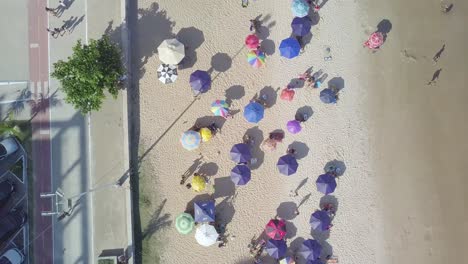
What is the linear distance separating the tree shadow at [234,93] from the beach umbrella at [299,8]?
4634 mm

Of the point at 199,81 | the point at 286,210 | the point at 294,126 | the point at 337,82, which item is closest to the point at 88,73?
the point at 199,81

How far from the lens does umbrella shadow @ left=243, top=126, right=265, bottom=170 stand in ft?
72.0

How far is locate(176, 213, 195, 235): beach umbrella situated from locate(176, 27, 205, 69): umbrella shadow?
749cm

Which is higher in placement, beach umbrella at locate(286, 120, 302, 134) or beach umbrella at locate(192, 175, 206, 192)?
beach umbrella at locate(286, 120, 302, 134)

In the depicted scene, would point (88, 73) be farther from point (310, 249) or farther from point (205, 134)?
point (310, 249)

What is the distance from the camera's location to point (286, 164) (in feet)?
69.2

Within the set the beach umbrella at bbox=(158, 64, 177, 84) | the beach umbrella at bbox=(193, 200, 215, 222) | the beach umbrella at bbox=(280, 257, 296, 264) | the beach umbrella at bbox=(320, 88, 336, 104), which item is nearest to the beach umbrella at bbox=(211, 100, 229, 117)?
the beach umbrella at bbox=(158, 64, 177, 84)

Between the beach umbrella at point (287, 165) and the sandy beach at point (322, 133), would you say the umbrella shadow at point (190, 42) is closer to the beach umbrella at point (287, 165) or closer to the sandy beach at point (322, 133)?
the sandy beach at point (322, 133)

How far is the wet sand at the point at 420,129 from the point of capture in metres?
22.4

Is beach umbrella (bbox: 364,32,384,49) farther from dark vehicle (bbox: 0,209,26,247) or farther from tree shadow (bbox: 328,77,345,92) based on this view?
dark vehicle (bbox: 0,209,26,247)

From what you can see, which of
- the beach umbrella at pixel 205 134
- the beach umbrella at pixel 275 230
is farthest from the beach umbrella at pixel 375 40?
the beach umbrella at pixel 275 230

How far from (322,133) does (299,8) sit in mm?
6416

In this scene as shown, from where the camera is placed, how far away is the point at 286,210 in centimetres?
2200

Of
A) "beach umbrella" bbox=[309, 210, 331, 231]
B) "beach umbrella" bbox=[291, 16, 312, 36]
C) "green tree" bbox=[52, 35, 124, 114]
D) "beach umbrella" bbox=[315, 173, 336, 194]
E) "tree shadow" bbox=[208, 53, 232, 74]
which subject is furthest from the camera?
"tree shadow" bbox=[208, 53, 232, 74]
